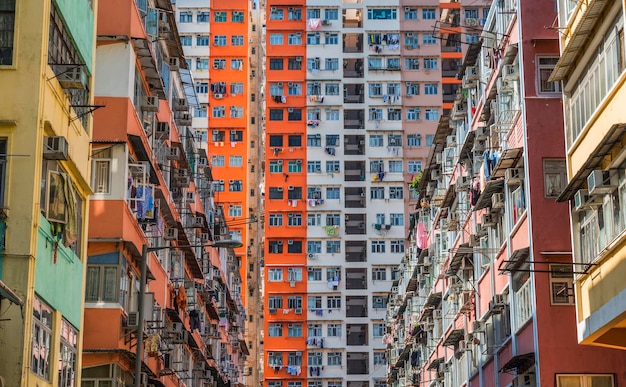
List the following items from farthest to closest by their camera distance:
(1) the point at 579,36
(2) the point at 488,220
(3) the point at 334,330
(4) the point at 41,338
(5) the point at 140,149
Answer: (3) the point at 334,330
(2) the point at 488,220
(5) the point at 140,149
(1) the point at 579,36
(4) the point at 41,338

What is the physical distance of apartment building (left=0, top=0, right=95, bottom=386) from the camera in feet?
68.0

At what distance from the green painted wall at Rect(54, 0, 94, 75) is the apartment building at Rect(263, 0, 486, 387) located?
63874 mm

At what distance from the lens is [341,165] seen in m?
93.9

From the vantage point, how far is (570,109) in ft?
84.7

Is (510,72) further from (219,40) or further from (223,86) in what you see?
(219,40)

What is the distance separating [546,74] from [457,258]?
12.2 metres

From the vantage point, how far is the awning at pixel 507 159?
32906 mm

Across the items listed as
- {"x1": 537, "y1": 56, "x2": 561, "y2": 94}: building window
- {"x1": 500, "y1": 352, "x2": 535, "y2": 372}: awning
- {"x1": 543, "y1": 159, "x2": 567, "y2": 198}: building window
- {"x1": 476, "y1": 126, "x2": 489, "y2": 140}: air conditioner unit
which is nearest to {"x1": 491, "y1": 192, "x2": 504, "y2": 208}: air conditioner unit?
{"x1": 543, "y1": 159, "x2": 567, "y2": 198}: building window

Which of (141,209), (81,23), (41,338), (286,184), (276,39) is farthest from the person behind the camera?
(276,39)

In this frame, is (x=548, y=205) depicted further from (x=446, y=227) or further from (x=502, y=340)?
(x=446, y=227)

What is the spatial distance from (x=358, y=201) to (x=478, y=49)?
5371cm

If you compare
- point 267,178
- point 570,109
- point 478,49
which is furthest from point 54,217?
point 267,178

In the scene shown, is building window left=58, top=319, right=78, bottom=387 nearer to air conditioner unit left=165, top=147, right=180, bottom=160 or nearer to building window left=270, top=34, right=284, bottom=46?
air conditioner unit left=165, top=147, right=180, bottom=160

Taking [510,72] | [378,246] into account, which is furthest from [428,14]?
[510,72]
